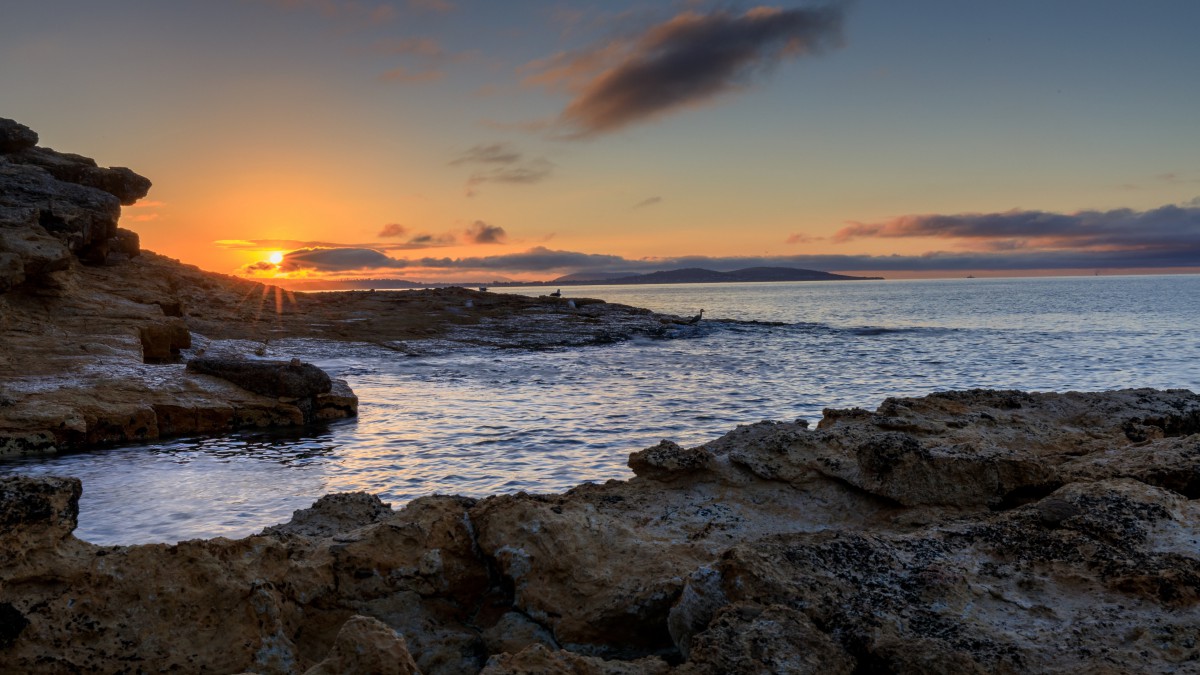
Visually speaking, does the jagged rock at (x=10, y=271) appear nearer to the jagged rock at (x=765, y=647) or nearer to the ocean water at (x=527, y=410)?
the ocean water at (x=527, y=410)

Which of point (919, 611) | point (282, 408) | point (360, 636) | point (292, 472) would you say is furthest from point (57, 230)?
point (919, 611)

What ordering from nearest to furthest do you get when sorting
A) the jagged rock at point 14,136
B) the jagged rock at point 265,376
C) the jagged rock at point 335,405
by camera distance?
the jagged rock at point 265,376, the jagged rock at point 335,405, the jagged rock at point 14,136

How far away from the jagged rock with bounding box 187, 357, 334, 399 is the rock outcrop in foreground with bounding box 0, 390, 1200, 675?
44.1ft

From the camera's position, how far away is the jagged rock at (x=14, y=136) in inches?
1027

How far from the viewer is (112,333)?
62.4ft

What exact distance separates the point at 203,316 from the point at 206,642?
31416 mm

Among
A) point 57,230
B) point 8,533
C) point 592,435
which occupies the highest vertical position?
point 57,230

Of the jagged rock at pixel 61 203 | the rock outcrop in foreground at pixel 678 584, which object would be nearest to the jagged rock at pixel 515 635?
the rock outcrop in foreground at pixel 678 584

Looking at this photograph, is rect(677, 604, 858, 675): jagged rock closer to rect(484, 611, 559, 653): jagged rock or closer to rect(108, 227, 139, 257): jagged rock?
rect(484, 611, 559, 653): jagged rock

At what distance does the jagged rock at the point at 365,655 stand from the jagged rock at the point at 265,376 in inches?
618

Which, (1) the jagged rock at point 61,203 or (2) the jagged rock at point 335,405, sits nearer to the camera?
(2) the jagged rock at point 335,405

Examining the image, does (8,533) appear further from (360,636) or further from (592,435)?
(592,435)

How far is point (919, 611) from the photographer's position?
11.9ft

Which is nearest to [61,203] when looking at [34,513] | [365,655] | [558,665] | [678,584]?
[34,513]
